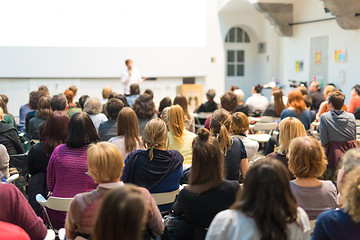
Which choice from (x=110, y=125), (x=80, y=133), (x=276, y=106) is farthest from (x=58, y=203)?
(x=276, y=106)

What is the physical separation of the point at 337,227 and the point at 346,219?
6 centimetres

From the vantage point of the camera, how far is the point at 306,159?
113 inches

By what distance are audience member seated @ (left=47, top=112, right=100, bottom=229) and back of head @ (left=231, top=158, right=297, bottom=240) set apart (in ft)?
5.66

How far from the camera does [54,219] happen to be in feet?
10.9

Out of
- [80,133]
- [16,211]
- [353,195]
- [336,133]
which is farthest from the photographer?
[336,133]

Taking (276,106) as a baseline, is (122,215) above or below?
above

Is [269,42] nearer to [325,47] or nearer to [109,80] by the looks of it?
[325,47]

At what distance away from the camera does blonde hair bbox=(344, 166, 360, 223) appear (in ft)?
6.46

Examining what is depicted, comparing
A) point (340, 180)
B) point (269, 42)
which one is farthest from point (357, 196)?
point (269, 42)

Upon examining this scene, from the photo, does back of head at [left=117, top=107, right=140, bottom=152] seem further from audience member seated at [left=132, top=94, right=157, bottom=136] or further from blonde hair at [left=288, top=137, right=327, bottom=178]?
blonde hair at [left=288, top=137, right=327, bottom=178]

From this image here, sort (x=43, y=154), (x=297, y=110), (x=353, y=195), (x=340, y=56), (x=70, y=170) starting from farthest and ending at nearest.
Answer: (x=340, y=56) < (x=297, y=110) < (x=43, y=154) < (x=70, y=170) < (x=353, y=195)

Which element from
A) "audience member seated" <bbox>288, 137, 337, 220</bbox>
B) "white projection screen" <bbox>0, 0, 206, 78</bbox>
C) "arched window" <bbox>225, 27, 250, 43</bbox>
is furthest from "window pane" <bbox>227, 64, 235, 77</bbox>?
"audience member seated" <bbox>288, 137, 337, 220</bbox>

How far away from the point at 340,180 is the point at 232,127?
1979mm

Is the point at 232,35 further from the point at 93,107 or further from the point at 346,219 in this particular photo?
the point at 346,219
